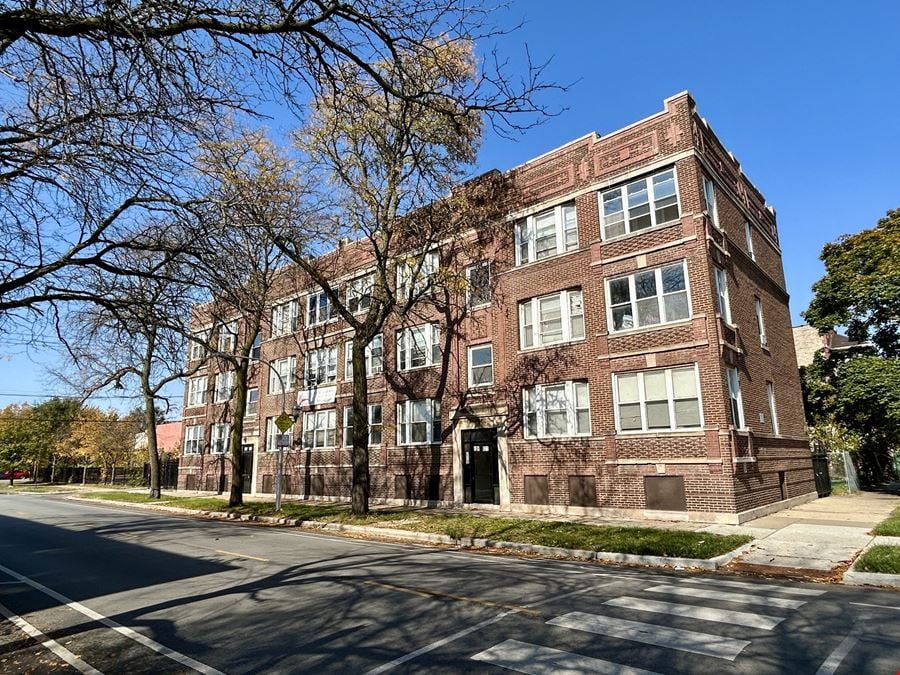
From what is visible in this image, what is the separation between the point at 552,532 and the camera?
13.4 m

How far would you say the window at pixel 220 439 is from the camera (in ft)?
113

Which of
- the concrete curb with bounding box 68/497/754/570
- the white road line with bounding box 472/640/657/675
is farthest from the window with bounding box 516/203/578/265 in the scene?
the white road line with bounding box 472/640/657/675

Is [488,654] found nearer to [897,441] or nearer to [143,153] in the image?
[143,153]

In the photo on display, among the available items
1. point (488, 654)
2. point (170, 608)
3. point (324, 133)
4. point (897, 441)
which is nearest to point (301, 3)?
point (488, 654)

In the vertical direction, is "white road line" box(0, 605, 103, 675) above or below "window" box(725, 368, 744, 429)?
below

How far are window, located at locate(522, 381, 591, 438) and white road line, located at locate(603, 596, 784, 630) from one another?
11230 mm

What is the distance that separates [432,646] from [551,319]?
15.4m

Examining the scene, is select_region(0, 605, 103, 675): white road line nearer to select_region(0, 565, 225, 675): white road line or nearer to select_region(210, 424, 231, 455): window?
select_region(0, 565, 225, 675): white road line

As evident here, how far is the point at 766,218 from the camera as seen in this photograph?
2477 centimetres

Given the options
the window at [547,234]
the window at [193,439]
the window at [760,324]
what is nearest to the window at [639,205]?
the window at [547,234]

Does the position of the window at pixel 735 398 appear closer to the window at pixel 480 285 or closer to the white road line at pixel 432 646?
the window at pixel 480 285

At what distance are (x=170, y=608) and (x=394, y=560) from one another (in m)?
4.31

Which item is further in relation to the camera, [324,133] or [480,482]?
[480,482]

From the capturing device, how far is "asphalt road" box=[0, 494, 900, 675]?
4992 millimetres
